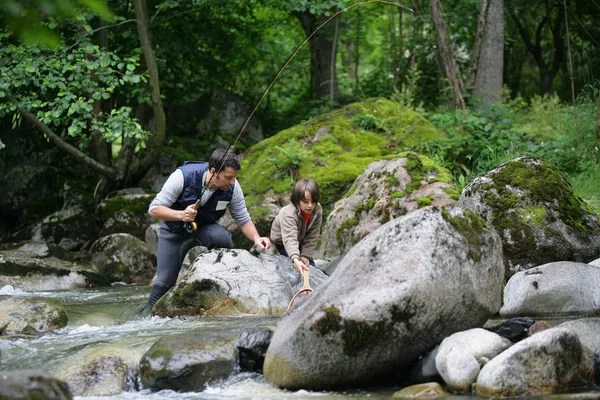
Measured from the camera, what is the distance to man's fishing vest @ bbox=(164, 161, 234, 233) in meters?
6.85

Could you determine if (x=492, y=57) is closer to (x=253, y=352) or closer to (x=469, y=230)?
(x=469, y=230)

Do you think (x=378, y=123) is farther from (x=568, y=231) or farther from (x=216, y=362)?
(x=216, y=362)

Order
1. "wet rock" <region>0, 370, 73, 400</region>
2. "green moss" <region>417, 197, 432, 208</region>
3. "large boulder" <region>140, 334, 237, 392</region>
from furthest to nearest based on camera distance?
"green moss" <region>417, 197, 432, 208</region> < "large boulder" <region>140, 334, 237, 392</region> < "wet rock" <region>0, 370, 73, 400</region>

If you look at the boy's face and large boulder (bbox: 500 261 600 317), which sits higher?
the boy's face

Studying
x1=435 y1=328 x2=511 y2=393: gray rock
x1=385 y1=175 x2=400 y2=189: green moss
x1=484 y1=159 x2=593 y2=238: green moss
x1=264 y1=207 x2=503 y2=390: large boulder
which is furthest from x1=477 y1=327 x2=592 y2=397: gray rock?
x1=385 y1=175 x2=400 y2=189: green moss

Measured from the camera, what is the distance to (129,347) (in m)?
5.41

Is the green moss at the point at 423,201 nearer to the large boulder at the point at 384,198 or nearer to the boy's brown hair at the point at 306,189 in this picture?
the large boulder at the point at 384,198

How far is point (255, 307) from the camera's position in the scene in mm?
6844

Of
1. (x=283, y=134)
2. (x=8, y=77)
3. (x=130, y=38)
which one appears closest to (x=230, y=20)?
(x=130, y=38)

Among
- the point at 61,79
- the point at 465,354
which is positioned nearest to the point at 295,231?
the point at 465,354

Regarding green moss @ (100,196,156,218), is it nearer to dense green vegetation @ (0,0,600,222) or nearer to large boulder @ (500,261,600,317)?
dense green vegetation @ (0,0,600,222)

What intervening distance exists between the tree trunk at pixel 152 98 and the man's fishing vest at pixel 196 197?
6635 millimetres

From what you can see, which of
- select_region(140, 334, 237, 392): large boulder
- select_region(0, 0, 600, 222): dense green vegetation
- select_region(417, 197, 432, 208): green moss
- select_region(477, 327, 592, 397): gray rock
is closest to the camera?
select_region(477, 327, 592, 397): gray rock

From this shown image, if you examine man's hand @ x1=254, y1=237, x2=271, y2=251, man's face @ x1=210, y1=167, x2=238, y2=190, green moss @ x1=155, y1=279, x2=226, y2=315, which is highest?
man's face @ x1=210, y1=167, x2=238, y2=190
